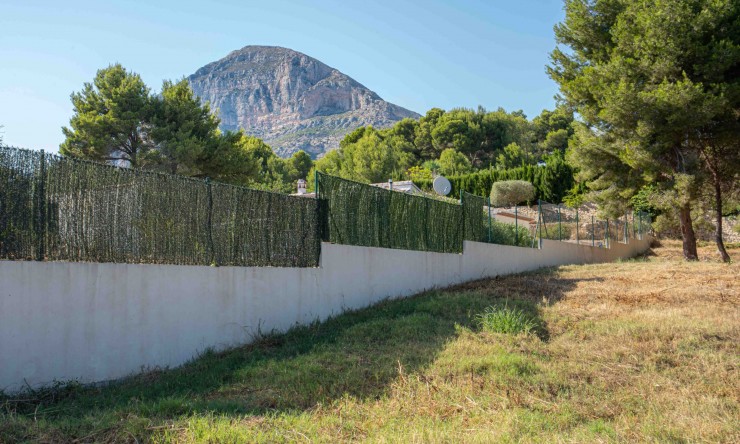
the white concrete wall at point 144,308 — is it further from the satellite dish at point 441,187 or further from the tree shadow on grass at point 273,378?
the satellite dish at point 441,187

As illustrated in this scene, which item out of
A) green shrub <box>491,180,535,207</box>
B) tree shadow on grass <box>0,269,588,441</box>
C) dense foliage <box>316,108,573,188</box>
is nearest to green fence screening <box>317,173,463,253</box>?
tree shadow on grass <box>0,269,588,441</box>

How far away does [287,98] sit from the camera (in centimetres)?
16050

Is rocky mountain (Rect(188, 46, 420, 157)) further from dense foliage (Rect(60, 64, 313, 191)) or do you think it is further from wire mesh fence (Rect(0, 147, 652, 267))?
wire mesh fence (Rect(0, 147, 652, 267))

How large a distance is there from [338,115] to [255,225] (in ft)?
461

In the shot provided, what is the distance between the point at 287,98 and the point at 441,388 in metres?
161

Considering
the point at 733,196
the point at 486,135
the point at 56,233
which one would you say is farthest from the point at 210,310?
the point at 486,135

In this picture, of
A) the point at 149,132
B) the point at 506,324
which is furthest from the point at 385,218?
the point at 149,132

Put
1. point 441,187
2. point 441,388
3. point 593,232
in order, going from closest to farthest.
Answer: point 441,388 < point 441,187 < point 593,232

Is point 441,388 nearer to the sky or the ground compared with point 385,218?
nearer to the ground

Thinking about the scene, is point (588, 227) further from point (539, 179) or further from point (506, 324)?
point (506, 324)

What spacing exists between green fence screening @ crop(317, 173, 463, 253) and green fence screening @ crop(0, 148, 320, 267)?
737 millimetres

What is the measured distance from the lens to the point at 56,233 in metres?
6.04

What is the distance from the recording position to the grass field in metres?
4.14

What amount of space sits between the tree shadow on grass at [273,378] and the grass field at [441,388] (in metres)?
0.02
